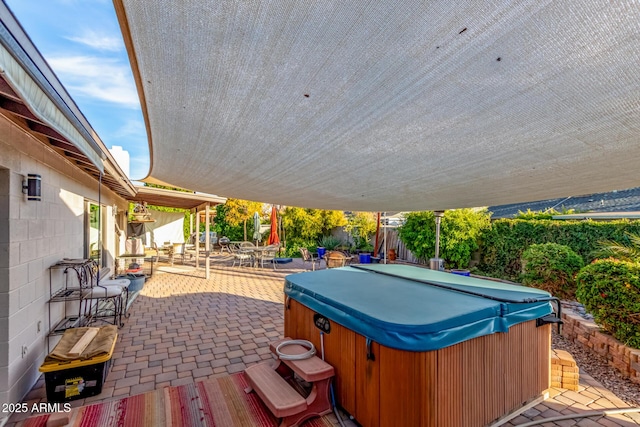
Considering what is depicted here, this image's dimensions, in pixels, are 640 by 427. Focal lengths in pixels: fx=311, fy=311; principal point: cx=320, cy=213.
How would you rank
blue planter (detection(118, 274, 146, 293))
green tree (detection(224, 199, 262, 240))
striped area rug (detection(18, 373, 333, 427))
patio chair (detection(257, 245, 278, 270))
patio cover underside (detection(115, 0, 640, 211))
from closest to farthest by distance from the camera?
patio cover underside (detection(115, 0, 640, 211)) < striped area rug (detection(18, 373, 333, 427)) < blue planter (detection(118, 274, 146, 293)) < patio chair (detection(257, 245, 278, 270)) < green tree (detection(224, 199, 262, 240))

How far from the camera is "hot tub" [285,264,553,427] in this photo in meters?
2.12

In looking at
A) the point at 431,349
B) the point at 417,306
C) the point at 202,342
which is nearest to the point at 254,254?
the point at 202,342

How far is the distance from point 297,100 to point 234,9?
0.74 m

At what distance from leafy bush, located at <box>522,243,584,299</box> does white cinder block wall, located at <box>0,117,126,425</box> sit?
25.3ft

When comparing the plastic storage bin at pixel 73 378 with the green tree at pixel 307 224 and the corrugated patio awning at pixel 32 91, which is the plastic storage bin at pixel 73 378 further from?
the green tree at pixel 307 224

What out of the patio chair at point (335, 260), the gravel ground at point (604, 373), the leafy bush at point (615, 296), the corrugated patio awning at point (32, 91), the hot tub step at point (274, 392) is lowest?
the gravel ground at point (604, 373)

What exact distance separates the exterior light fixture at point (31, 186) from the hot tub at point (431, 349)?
279 centimetres

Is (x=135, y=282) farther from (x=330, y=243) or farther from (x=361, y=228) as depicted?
(x=361, y=228)

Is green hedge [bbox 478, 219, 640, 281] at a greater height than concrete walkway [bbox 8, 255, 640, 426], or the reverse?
green hedge [bbox 478, 219, 640, 281]

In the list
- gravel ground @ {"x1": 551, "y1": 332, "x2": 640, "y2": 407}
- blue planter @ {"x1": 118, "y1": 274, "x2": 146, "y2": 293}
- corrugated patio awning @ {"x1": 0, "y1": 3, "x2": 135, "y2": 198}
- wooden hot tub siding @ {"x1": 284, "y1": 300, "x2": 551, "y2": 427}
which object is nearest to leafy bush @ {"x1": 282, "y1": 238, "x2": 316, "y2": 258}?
blue planter @ {"x1": 118, "y1": 274, "x2": 146, "y2": 293}

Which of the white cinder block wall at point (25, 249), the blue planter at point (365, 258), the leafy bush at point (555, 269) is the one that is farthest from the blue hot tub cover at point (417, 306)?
the blue planter at point (365, 258)

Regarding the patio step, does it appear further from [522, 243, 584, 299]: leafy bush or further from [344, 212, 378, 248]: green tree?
[344, 212, 378, 248]: green tree

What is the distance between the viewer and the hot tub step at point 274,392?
243 centimetres

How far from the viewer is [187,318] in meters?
5.32
